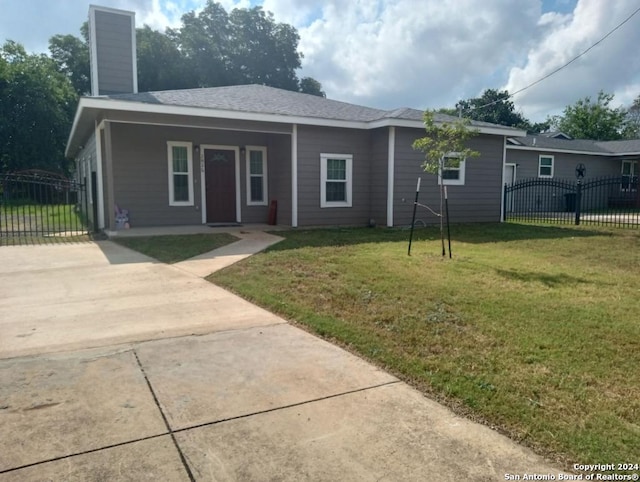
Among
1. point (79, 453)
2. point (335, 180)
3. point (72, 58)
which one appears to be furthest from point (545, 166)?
point (72, 58)

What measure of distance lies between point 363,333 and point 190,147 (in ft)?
33.3

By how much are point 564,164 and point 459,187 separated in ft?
41.1

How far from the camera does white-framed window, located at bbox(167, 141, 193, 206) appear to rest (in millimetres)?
12867

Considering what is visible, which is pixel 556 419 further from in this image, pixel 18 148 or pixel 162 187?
pixel 18 148

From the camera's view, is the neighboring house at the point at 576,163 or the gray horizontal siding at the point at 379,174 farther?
the neighboring house at the point at 576,163

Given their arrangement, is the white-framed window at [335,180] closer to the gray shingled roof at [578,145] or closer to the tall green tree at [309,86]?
the gray shingled roof at [578,145]

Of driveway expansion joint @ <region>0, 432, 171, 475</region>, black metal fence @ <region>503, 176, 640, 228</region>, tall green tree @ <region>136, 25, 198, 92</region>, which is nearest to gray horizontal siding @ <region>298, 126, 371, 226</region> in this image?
black metal fence @ <region>503, 176, 640, 228</region>

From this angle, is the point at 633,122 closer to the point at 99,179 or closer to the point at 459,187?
the point at 459,187

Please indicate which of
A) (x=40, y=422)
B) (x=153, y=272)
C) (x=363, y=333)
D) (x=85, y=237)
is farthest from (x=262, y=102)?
(x=40, y=422)

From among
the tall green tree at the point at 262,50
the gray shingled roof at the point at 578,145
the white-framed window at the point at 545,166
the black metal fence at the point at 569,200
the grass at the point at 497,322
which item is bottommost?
the grass at the point at 497,322

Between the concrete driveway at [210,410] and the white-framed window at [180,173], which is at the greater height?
the white-framed window at [180,173]

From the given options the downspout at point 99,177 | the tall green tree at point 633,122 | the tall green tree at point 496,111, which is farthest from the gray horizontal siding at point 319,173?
the tall green tree at point 633,122

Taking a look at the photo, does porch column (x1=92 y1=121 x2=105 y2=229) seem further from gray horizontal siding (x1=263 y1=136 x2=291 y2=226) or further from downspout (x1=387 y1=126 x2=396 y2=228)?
downspout (x1=387 y1=126 x2=396 y2=228)

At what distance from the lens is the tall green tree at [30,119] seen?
93.5ft
